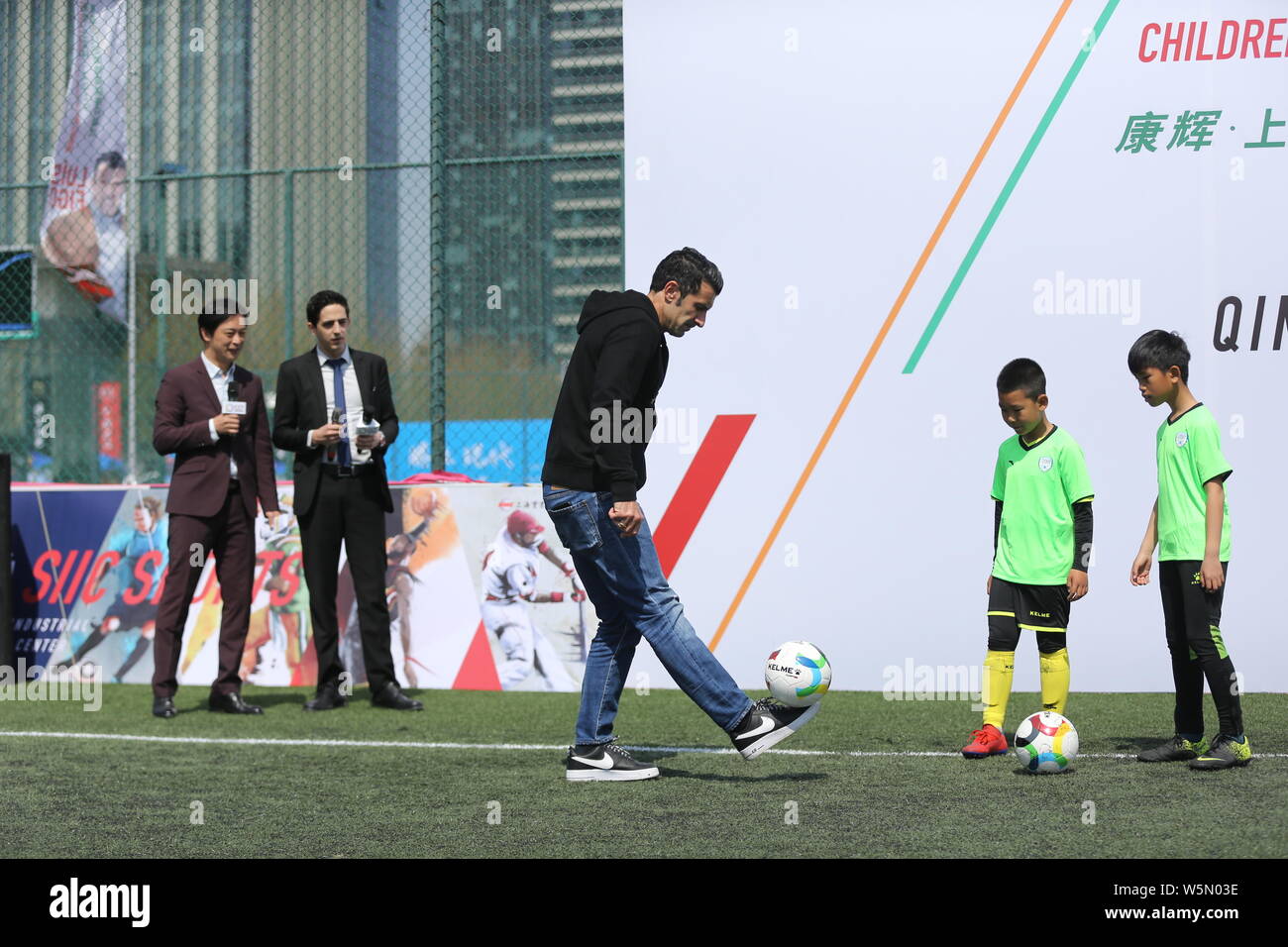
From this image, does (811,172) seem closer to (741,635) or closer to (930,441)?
(930,441)

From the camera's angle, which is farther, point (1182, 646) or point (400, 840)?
point (1182, 646)

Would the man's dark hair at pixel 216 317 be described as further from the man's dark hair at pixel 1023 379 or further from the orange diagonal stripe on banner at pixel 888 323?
the man's dark hair at pixel 1023 379

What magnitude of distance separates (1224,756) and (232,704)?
487 centimetres

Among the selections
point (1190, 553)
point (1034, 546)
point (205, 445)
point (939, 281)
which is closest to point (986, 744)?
point (1034, 546)

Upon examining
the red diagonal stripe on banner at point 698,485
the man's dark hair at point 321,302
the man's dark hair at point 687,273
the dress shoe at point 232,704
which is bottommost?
the dress shoe at point 232,704

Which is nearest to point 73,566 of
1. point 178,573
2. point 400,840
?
point 178,573

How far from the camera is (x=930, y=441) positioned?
8.48 metres

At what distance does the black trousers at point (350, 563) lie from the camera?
26.1 feet

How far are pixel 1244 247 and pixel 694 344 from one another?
3084 millimetres

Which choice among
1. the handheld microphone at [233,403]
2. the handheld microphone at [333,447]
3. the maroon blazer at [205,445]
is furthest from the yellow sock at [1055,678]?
the handheld microphone at [233,403]

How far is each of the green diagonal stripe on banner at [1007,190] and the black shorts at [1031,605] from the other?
259cm

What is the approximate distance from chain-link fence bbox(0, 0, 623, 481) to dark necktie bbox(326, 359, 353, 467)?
1.41 metres

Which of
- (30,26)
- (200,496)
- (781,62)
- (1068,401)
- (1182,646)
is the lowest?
(1182,646)

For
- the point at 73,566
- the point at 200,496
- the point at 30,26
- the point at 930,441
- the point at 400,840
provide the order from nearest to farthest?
the point at 400,840, the point at 200,496, the point at 930,441, the point at 73,566, the point at 30,26
